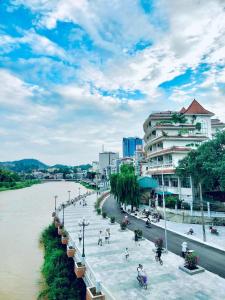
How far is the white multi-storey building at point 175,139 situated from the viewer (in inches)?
1510

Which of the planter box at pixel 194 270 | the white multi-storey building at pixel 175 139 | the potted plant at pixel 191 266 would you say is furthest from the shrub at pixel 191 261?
the white multi-storey building at pixel 175 139

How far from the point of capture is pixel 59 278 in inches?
739

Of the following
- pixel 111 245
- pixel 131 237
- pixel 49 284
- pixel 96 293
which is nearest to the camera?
pixel 96 293

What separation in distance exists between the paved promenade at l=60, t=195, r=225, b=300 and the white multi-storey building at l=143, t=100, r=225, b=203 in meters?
17.2

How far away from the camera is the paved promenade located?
13.2 meters

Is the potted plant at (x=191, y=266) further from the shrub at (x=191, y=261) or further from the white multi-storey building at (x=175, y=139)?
the white multi-storey building at (x=175, y=139)

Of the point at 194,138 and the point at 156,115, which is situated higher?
the point at 156,115

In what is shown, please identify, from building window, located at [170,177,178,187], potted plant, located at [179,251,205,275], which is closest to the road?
potted plant, located at [179,251,205,275]

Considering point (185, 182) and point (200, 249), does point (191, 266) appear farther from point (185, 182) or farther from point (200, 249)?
point (185, 182)

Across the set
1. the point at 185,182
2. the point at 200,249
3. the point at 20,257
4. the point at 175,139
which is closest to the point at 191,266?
the point at 200,249

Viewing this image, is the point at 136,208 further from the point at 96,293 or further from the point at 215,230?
the point at 96,293

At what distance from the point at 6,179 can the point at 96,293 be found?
127 metres

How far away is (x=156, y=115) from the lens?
159 ft

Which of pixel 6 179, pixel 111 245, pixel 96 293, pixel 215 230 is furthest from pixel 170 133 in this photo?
pixel 6 179
